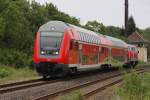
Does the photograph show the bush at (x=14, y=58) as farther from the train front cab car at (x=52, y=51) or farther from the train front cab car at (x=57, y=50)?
the train front cab car at (x=52, y=51)

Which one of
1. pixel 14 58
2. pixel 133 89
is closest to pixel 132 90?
pixel 133 89

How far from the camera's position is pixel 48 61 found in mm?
24859

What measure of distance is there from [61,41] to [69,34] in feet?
2.42

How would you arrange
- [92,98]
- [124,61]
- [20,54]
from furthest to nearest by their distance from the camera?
1. [124,61]
2. [20,54]
3. [92,98]

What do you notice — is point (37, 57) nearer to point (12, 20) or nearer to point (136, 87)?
point (136, 87)

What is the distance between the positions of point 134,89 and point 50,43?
1065 cm

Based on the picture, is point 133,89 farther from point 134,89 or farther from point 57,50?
point 57,50

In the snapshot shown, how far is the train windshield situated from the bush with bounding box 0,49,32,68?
13.3m

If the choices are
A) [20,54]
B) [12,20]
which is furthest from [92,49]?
[12,20]

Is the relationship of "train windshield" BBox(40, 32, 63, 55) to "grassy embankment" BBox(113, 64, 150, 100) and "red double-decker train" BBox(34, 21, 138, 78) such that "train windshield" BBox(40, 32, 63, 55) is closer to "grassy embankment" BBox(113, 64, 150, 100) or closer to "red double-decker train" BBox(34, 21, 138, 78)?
"red double-decker train" BBox(34, 21, 138, 78)

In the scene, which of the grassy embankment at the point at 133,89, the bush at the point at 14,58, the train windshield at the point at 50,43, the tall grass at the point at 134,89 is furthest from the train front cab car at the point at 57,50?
the bush at the point at 14,58

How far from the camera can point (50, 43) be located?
81.8ft

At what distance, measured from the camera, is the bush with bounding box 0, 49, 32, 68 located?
126 feet

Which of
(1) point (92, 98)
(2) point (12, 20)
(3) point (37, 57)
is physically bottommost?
(1) point (92, 98)
